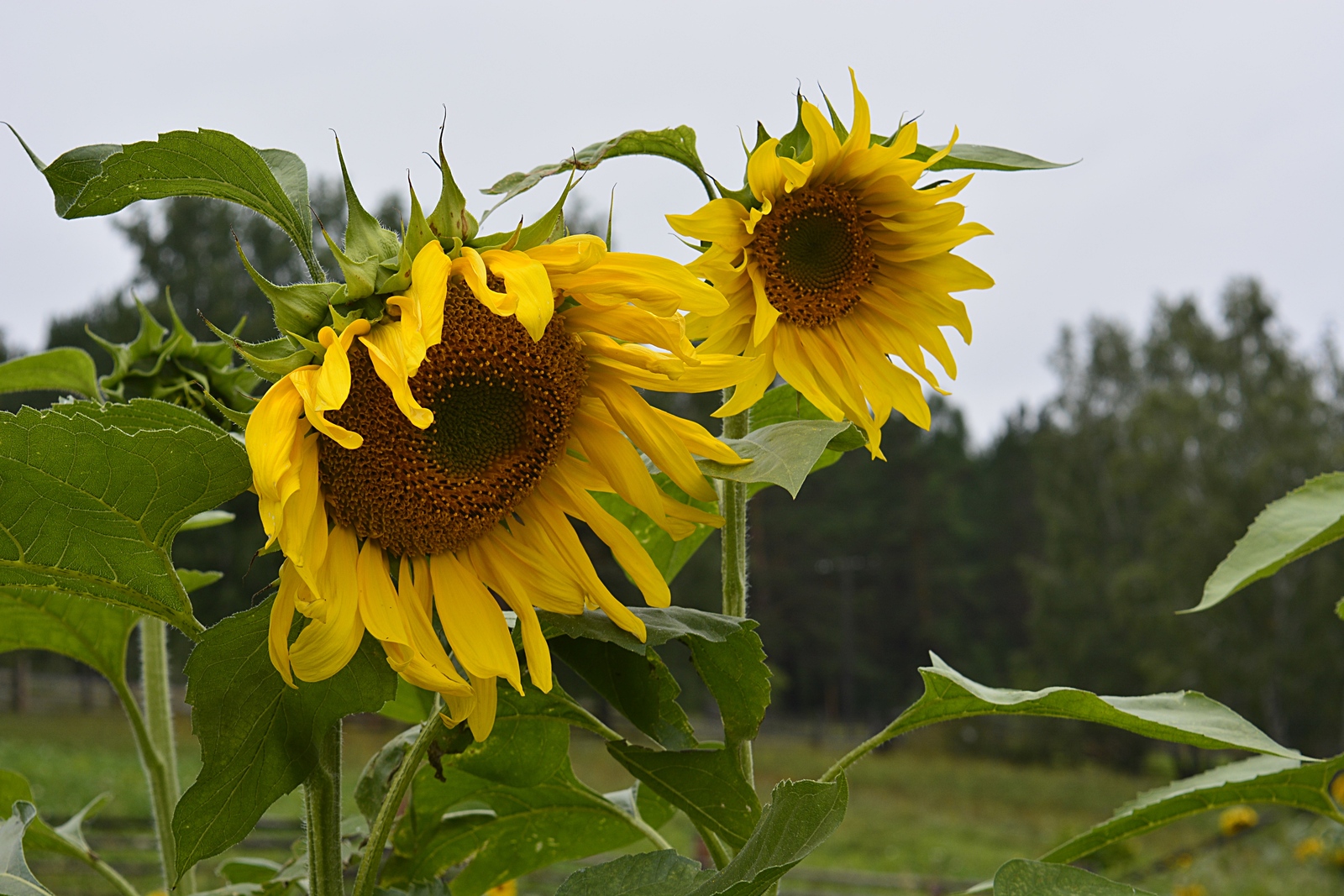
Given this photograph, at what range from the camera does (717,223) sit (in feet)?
2.97

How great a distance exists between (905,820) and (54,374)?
62.1ft

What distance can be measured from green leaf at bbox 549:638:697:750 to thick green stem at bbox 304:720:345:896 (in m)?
0.17

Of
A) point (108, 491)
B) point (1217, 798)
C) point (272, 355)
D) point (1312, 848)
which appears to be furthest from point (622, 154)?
point (1312, 848)

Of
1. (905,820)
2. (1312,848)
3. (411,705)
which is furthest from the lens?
(905,820)

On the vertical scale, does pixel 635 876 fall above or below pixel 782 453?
below

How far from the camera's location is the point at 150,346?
122cm

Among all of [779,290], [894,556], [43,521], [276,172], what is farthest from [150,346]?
[894,556]

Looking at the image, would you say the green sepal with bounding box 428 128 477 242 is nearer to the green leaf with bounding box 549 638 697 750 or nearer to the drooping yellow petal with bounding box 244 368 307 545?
the drooping yellow petal with bounding box 244 368 307 545

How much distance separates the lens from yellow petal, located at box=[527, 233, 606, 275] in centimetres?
69

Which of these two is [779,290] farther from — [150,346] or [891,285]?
[150,346]

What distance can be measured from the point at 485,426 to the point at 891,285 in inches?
16.2

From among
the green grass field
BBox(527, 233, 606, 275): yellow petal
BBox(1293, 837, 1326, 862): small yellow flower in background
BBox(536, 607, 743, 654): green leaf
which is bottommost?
the green grass field

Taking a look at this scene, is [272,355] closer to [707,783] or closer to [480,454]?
A: [480,454]

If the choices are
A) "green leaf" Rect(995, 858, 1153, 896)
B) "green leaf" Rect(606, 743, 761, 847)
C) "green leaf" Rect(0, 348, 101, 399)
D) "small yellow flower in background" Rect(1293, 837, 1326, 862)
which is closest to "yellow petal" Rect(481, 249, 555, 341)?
"green leaf" Rect(606, 743, 761, 847)
